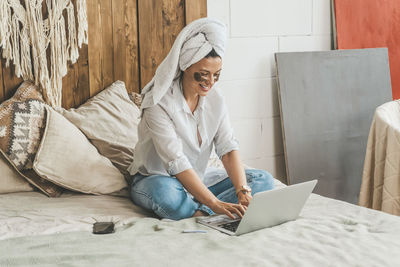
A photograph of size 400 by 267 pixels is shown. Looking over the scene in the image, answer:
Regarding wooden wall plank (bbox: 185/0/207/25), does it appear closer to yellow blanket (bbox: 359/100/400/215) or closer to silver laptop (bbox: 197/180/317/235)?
yellow blanket (bbox: 359/100/400/215)

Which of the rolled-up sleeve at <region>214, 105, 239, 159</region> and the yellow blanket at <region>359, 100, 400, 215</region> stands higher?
the rolled-up sleeve at <region>214, 105, 239, 159</region>

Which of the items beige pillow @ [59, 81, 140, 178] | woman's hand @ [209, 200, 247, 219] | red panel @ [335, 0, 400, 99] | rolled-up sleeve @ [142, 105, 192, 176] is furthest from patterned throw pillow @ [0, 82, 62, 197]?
red panel @ [335, 0, 400, 99]

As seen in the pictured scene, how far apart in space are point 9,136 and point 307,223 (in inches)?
50.0

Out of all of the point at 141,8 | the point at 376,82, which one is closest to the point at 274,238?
the point at 141,8

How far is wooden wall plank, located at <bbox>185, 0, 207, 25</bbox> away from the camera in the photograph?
2.66 metres

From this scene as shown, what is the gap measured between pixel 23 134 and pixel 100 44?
0.68m

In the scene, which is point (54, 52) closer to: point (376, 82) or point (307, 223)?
point (307, 223)

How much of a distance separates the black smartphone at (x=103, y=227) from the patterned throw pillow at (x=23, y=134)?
436 mm

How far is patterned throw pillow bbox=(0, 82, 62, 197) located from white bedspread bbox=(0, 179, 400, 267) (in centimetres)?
18

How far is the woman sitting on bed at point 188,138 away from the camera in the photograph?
1.81 meters

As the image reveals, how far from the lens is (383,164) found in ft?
8.41

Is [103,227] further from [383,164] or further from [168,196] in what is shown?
[383,164]

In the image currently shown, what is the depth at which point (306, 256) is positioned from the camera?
1333mm

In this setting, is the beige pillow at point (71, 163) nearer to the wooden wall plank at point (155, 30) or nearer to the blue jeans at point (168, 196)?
the blue jeans at point (168, 196)
